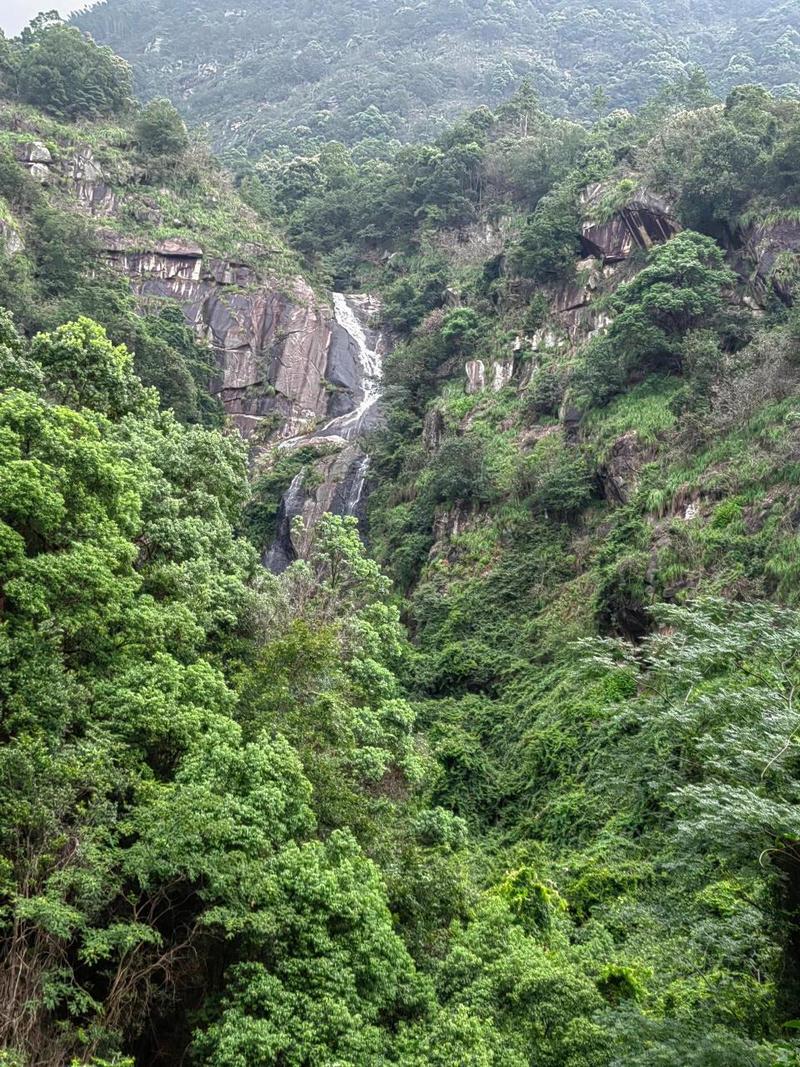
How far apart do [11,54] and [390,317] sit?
26474mm

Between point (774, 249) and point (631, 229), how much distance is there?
21.1 feet

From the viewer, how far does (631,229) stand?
1298 inches

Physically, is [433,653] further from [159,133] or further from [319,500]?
[159,133]

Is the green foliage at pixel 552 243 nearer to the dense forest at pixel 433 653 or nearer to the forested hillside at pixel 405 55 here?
the dense forest at pixel 433 653

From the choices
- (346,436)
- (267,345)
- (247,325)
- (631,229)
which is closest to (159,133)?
(247,325)

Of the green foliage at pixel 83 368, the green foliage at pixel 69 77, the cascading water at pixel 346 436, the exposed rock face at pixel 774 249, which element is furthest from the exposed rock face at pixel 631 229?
the green foliage at pixel 69 77

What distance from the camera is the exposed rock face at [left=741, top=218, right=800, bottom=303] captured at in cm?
2686

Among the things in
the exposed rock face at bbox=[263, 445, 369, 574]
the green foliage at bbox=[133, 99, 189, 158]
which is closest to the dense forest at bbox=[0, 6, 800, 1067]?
the exposed rock face at bbox=[263, 445, 369, 574]

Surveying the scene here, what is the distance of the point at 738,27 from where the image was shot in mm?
97000

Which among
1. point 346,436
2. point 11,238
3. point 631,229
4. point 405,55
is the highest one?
point 405,55

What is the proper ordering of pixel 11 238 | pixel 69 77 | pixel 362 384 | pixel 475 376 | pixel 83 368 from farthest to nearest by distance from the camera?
pixel 69 77, pixel 362 384, pixel 11 238, pixel 475 376, pixel 83 368

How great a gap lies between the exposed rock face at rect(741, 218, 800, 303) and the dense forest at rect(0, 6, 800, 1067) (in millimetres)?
130

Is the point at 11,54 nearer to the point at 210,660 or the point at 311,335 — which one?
the point at 311,335

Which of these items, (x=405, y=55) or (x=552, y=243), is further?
(x=405, y=55)
